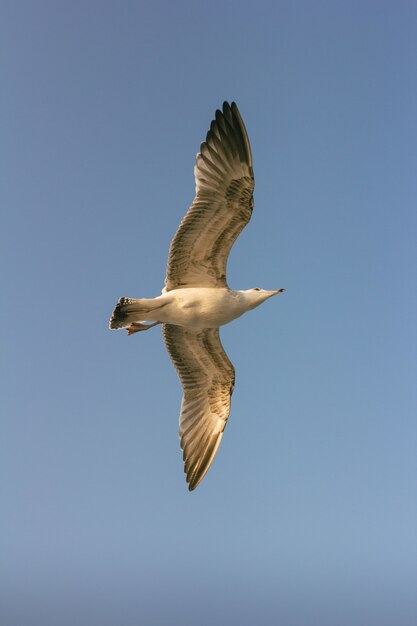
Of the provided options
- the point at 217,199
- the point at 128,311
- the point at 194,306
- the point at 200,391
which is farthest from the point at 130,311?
Result: the point at 200,391

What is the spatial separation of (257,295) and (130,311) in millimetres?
2155

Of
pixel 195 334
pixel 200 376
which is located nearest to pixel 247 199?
pixel 195 334

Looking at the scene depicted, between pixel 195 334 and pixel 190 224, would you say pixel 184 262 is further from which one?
pixel 195 334

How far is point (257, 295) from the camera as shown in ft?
41.0

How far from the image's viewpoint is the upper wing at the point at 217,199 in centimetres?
1180

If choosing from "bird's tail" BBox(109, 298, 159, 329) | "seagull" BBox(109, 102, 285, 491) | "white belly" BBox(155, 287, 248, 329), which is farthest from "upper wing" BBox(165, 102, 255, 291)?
"bird's tail" BBox(109, 298, 159, 329)

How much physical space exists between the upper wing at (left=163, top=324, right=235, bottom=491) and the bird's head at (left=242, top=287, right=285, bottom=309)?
3.56 ft

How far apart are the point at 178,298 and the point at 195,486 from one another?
11.8 ft

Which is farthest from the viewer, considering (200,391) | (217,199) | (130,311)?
(200,391)

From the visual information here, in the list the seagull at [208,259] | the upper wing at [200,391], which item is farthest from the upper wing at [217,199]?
the upper wing at [200,391]

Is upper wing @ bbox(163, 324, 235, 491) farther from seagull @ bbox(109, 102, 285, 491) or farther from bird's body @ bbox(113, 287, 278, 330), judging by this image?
bird's body @ bbox(113, 287, 278, 330)

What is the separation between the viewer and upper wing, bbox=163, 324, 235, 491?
13391 millimetres

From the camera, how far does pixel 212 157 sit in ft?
39.3

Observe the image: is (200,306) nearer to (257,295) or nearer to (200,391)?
(257,295)
